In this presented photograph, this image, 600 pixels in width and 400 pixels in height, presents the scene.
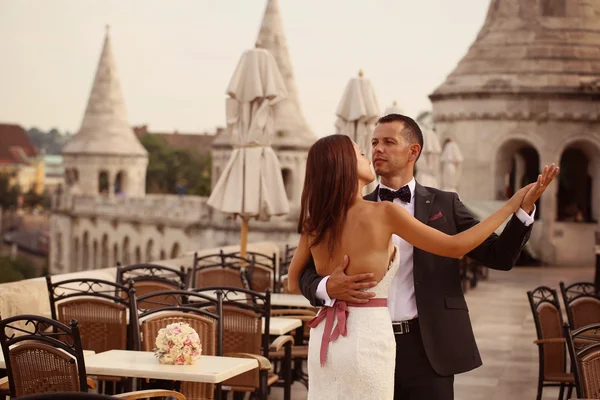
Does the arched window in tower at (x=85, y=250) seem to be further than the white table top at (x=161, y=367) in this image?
Yes

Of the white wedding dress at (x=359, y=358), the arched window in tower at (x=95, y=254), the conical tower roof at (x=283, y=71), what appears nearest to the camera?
the white wedding dress at (x=359, y=358)

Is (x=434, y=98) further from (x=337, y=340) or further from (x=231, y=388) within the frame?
(x=337, y=340)

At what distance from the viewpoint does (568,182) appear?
3409 cm

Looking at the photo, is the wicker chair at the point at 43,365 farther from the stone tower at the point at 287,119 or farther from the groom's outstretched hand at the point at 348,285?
the stone tower at the point at 287,119

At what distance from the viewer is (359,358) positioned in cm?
491

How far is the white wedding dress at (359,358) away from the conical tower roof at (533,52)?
2662 cm

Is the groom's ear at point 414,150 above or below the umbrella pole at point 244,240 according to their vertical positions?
above

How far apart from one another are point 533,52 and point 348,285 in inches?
1078

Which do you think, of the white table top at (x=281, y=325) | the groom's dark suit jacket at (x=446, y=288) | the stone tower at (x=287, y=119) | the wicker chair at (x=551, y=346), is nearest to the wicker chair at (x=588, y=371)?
the groom's dark suit jacket at (x=446, y=288)

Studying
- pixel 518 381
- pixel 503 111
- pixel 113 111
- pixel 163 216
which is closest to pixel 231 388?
pixel 518 381

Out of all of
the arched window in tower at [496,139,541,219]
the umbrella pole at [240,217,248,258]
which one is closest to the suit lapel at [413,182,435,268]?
the umbrella pole at [240,217,248,258]

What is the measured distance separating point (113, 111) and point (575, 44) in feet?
183

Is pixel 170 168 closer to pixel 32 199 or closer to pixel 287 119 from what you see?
pixel 32 199

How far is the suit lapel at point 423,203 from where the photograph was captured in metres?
5.55
